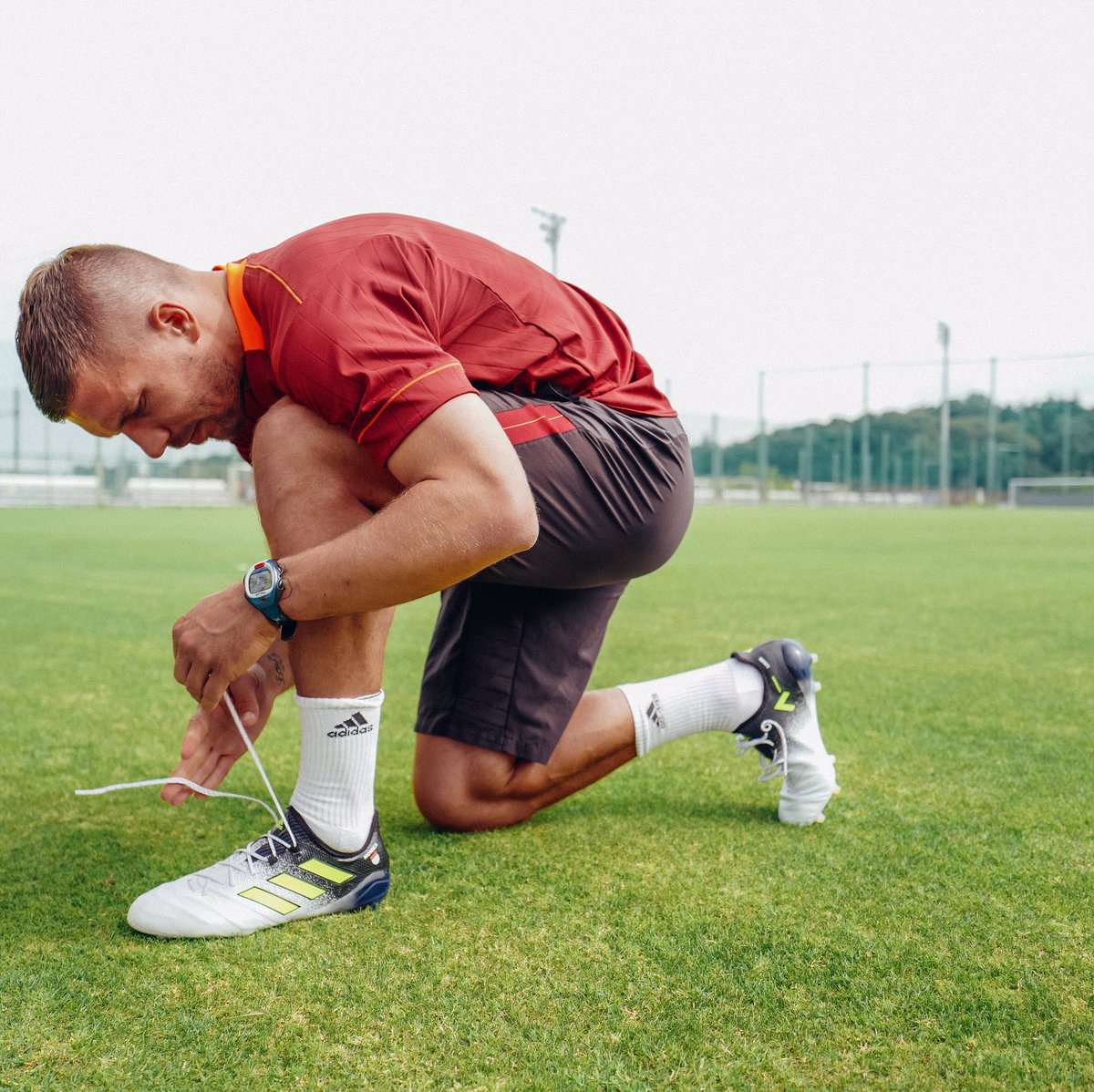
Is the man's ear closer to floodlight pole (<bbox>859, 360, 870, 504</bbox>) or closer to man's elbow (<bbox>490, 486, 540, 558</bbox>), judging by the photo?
man's elbow (<bbox>490, 486, 540, 558</bbox>)

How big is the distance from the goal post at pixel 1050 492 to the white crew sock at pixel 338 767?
36322 mm

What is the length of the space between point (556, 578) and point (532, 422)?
30 cm

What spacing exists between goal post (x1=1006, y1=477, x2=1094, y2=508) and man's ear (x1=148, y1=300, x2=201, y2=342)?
3648 centimetres

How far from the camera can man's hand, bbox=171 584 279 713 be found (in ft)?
5.11

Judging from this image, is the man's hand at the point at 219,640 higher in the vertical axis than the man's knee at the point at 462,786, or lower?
higher

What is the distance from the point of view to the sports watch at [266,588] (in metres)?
1.54

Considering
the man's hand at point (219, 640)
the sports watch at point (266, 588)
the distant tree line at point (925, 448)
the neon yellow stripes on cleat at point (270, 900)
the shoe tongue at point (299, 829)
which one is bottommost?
the neon yellow stripes on cleat at point (270, 900)

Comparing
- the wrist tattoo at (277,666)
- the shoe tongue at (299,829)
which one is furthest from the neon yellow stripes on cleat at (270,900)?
the wrist tattoo at (277,666)

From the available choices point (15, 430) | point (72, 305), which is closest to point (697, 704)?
point (72, 305)

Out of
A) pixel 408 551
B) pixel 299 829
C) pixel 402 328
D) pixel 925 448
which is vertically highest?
pixel 925 448

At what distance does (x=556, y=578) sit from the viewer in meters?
1.96

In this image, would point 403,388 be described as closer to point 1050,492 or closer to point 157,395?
point 157,395

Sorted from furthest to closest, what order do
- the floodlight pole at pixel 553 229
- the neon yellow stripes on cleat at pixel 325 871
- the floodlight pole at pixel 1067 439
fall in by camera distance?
the floodlight pole at pixel 1067 439, the floodlight pole at pixel 553 229, the neon yellow stripes on cleat at pixel 325 871

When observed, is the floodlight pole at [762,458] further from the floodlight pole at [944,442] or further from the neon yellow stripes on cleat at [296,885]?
the neon yellow stripes on cleat at [296,885]
